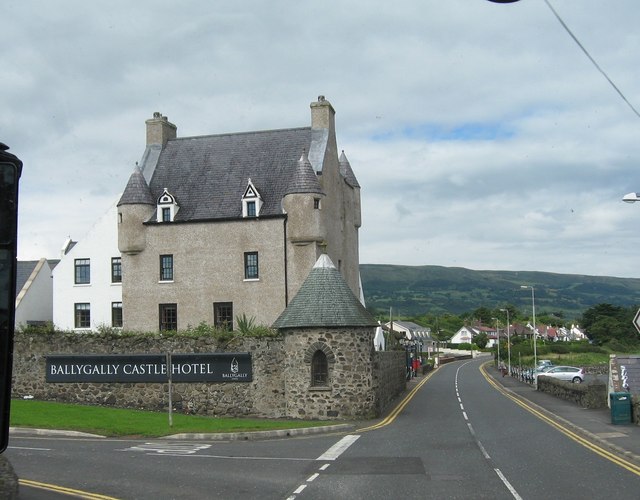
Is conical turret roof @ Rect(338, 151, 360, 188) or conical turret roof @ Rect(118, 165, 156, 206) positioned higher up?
conical turret roof @ Rect(338, 151, 360, 188)

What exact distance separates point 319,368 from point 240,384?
11.3 feet

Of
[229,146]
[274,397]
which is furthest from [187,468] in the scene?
[229,146]

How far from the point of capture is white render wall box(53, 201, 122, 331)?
160 feet

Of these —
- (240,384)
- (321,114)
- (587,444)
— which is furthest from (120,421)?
(321,114)

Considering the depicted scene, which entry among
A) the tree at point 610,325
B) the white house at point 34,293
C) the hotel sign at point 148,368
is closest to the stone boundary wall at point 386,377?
the hotel sign at point 148,368

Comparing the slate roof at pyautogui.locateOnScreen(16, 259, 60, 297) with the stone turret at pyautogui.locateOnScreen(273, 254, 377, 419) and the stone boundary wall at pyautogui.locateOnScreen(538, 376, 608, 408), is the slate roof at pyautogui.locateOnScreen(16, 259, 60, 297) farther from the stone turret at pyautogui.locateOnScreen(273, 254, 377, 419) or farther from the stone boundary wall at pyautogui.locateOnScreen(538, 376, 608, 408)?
the stone boundary wall at pyautogui.locateOnScreen(538, 376, 608, 408)

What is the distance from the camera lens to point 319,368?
108 feet

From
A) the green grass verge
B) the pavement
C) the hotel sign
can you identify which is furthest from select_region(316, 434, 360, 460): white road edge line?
the hotel sign

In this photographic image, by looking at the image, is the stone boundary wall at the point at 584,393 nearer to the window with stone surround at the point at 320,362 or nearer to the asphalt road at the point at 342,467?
the asphalt road at the point at 342,467

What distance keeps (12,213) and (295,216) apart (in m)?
35.2

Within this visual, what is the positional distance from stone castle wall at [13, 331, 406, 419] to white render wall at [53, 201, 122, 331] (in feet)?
40.9

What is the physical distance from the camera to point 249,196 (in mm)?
45281

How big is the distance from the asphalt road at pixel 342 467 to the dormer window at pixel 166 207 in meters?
22.7

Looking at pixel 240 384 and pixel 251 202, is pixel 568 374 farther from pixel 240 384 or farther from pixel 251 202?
pixel 240 384
